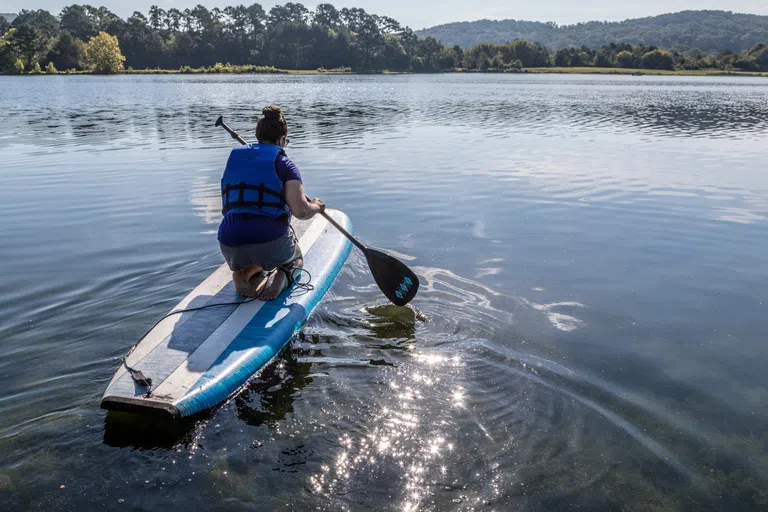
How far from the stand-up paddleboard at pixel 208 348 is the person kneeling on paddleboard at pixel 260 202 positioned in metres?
0.39

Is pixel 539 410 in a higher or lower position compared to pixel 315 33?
lower

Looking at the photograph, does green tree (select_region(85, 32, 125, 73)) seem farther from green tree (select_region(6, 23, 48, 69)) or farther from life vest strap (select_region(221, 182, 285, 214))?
Result: life vest strap (select_region(221, 182, 285, 214))

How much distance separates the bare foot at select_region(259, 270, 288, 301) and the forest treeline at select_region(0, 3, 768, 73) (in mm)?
108226

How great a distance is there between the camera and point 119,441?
Result: 433 cm

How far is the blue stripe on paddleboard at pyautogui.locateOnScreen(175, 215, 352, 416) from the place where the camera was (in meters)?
4.62

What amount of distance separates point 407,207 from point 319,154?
7564 millimetres

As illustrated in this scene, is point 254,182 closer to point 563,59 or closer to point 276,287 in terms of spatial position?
point 276,287

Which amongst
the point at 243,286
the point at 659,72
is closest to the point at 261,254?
the point at 243,286

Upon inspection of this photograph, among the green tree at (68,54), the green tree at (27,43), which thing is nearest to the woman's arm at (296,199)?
the green tree at (27,43)

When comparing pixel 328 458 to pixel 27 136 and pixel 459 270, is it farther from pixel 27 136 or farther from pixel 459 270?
pixel 27 136

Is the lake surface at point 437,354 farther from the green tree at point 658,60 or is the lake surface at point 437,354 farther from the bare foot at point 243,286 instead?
the green tree at point 658,60

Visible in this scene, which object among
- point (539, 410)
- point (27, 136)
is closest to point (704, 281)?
point (539, 410)

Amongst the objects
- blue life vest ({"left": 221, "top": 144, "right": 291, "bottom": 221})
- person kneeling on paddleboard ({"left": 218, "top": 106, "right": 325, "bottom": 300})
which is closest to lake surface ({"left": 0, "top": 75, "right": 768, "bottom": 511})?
person kneeling on paddleboard ({"left": 218, "top": 106, "right": 325, "bottom": 300})

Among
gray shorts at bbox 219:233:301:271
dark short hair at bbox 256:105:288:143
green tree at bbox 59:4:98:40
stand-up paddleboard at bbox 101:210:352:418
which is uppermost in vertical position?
green tree at bbox 59:4:98:40
